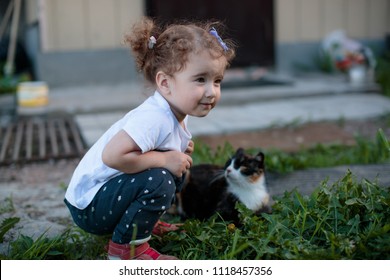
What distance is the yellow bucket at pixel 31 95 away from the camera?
522 cm

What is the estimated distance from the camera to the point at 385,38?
805 centimetres

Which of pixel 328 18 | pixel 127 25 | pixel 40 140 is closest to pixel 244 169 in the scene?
pixel 40 140

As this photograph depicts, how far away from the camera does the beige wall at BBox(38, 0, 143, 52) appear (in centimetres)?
654

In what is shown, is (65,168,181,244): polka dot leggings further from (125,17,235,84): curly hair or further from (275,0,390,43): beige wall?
(275,0,390,43): beige wall

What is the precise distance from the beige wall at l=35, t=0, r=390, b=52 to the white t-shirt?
452 centimetres

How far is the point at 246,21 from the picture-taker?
7.40 m

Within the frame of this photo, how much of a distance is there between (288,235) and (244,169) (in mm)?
559

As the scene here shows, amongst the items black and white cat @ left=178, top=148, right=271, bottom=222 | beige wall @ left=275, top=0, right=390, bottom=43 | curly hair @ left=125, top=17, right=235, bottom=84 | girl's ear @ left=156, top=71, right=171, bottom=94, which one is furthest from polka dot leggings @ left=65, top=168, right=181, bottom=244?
beige wall @ left=275, top=0, right=390, bottom=43

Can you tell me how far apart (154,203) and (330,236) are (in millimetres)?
626

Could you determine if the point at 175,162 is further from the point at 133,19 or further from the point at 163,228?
the point at 133,19

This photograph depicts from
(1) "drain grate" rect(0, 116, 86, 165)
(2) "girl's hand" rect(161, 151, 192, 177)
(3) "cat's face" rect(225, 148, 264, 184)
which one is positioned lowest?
(1) "drain grate" rect(0, 116, 86, 165)

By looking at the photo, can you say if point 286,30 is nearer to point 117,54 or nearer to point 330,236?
point 117,54

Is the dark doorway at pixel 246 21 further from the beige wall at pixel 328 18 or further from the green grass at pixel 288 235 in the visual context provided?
the green grass at pixel 288 235

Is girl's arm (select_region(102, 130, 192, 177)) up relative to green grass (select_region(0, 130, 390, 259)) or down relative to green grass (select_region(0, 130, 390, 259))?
up
